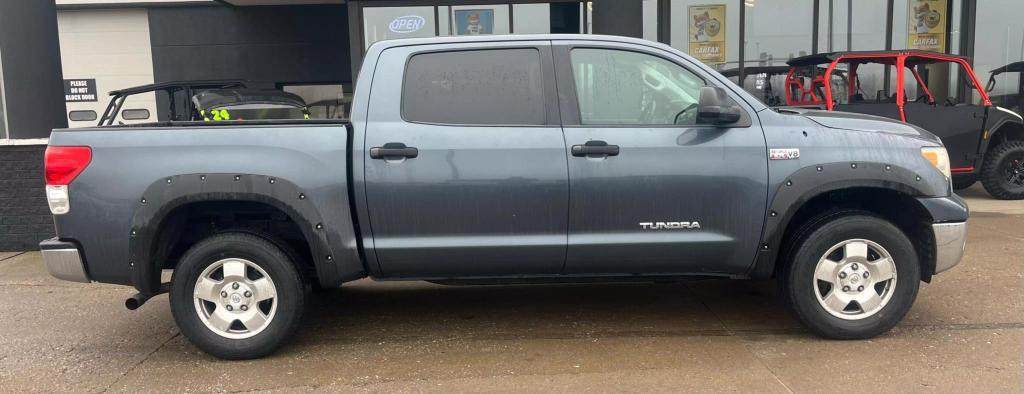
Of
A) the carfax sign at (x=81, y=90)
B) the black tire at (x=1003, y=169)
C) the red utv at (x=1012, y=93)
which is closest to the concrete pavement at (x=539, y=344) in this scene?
the black tire at (x=1003, y=169)

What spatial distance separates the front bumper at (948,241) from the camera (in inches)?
166

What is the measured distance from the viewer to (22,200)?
7172 millimetres

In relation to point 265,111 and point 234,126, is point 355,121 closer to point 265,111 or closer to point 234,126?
point 234,126

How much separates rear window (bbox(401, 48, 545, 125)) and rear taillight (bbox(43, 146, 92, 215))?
174 cm

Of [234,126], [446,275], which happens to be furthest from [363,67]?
[446,275]

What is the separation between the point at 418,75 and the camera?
4.27 m

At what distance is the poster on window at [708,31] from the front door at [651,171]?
8.86 m

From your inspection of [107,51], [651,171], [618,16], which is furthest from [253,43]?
[651,171]

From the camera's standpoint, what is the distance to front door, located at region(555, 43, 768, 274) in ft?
13.4

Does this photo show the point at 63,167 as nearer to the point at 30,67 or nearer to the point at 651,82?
the point at 651,82

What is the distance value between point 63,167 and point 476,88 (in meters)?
2.28

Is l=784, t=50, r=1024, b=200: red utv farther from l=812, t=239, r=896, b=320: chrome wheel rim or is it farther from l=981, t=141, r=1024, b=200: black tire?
l=812, t=239, r=896, b=320: chrome wheel rim

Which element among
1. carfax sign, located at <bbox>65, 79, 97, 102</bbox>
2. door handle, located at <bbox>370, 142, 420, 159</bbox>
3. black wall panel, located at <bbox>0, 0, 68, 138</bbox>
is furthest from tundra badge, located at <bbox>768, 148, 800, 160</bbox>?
carfax sign, located at <bbox>65, 79, 97, 102</bbox>

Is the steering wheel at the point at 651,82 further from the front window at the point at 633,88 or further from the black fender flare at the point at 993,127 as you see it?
the black fender flare at the point at 993,127
